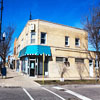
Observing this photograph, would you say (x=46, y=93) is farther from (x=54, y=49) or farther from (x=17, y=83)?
(x=54, y=49)

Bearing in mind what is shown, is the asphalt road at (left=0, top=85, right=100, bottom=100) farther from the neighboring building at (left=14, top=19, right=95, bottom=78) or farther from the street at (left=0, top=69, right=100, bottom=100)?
the neighboring building at (left=14, top=19, right=95, bottom=78)

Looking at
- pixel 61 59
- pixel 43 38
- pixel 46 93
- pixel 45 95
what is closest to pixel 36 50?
pixel 43 38

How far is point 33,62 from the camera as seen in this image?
63.3 ft

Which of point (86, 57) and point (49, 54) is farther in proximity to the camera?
point (86, 57)

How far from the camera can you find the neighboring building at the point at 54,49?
750 inches

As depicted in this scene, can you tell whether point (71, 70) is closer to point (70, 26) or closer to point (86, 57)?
point (86, 57)

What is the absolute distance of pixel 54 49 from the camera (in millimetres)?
20188

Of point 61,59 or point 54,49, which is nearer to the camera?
point 54,49

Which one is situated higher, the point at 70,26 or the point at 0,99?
the point at 70,26

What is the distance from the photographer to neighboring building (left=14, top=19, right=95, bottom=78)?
19.1m

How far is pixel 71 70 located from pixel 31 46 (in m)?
7.18

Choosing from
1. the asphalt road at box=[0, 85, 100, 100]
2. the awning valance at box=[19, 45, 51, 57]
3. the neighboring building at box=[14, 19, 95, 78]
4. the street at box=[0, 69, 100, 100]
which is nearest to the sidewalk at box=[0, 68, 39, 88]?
the street at box=[0, 69, 100, 100]

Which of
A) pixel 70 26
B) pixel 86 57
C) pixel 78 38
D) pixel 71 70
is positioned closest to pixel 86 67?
pixel 86 57

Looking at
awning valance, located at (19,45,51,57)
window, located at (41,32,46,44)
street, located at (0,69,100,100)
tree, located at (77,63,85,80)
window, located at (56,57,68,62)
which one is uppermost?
window, located at (41,32,46,44)
